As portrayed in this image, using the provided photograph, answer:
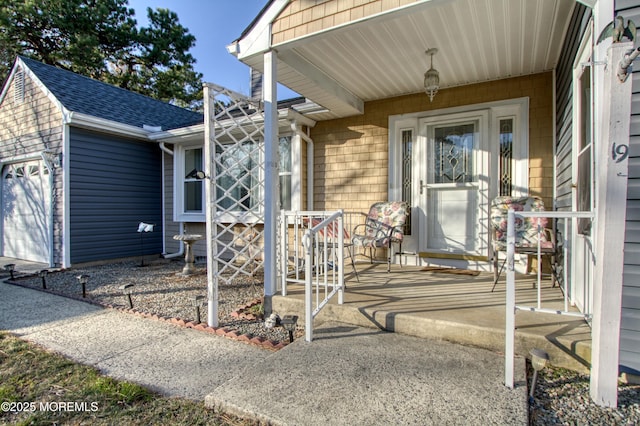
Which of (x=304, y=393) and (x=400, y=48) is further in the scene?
(x=400, y=48)

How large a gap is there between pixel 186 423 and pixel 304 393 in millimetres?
585

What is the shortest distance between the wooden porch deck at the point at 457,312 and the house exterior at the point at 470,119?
0.23 m

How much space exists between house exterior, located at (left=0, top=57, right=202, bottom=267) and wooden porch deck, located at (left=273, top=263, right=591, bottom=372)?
15.2 ft

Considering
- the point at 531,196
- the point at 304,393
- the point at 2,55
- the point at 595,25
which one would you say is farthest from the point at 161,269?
the point at 2,55

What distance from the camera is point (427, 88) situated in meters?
3.57

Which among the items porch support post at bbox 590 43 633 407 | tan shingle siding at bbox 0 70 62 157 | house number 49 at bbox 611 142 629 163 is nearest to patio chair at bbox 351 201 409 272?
porch support post at bbox 590 43 633 407

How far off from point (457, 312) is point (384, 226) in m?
1.90

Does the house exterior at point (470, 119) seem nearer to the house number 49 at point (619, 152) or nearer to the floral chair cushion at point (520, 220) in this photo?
the house number 49 at point (619, 152)

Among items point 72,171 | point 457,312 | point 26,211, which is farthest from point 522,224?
point 26,211

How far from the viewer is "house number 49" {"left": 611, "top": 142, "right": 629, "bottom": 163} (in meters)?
1.59

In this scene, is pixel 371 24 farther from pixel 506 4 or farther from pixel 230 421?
pixel 230 421

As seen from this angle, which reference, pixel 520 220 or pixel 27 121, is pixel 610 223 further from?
pixel 27 121

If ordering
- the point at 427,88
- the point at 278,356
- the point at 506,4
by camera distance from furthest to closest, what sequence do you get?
1. the point at 427,88
2. the point at 506,4
3. the point at 278,356

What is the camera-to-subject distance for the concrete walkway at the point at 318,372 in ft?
5.11
